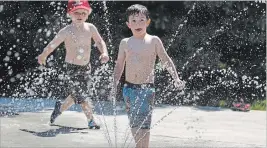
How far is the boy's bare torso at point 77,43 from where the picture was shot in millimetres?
4914

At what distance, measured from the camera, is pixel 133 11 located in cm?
366

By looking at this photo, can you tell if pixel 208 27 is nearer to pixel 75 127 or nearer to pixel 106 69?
pixel 106 69

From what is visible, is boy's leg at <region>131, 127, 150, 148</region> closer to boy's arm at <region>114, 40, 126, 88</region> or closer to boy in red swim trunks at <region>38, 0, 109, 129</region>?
boy's arm at <region>114, 40, 126, 88</region>

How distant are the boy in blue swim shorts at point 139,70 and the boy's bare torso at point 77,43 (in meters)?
1.26

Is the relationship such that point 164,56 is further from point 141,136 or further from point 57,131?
point 57,131

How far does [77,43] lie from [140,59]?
137cm

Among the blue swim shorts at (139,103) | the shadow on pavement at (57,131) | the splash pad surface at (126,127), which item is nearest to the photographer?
the blue swim shorts at (139,103)

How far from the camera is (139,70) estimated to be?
3672 mm

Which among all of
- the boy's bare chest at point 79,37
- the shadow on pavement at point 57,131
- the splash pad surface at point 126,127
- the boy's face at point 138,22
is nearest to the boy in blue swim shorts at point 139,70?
the boy's face at point 138,22

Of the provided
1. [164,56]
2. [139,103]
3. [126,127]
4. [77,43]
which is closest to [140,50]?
[164,56]

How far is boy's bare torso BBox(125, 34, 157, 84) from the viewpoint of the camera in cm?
367

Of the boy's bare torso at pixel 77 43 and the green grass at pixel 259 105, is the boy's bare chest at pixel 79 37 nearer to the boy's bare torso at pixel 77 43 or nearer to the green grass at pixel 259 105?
the boy's bare torso at pixel 77 43

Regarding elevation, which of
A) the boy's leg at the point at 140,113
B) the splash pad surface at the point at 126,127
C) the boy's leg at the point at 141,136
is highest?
the boy's leg at the point at 140,113

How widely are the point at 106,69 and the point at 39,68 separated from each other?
1.11 m
